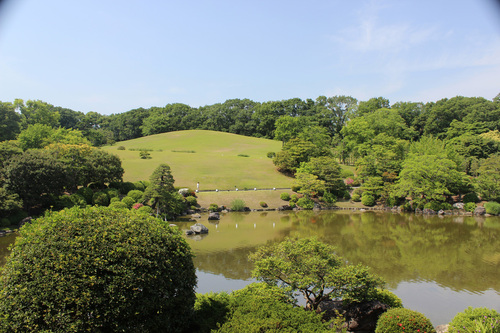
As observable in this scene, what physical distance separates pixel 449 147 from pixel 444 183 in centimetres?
1259

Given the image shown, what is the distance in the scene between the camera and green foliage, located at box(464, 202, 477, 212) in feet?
106

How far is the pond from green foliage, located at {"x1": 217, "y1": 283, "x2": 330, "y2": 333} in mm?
5850

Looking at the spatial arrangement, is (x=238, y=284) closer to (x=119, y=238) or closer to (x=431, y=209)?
(x=119, y=238)

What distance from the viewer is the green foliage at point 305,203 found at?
36.2 meters

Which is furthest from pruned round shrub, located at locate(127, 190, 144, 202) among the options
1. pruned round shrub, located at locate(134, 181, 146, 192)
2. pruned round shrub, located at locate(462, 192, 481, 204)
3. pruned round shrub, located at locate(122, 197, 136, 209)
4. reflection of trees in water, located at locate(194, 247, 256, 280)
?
pruned round shrub, located at locate(462, 192, 481, 204)

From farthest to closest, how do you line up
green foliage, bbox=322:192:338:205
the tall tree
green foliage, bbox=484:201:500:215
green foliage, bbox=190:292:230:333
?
the tall tree < green foliage, bbox=322:192:338:205 < green foliage, bbox=484:201:500:215 < green foliage, bbox=190:292:230:333

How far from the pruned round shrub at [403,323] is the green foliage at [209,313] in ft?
12.1

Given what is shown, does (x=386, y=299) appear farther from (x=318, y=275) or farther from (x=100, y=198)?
(x=100, y=198)

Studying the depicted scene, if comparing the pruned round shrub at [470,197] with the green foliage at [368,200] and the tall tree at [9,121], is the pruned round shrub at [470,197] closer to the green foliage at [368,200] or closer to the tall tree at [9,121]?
the green foliage at [368,200]

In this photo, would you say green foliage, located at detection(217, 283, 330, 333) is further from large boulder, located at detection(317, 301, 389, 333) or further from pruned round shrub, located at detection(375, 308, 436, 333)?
large boulder, located at detection(317, 301, 389, 333)

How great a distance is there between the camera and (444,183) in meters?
33.2

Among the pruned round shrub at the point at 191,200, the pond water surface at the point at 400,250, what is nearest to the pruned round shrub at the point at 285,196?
the pond water surface at the point at 400,250

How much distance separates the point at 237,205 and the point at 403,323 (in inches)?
1101

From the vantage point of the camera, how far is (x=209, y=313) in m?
6.79
